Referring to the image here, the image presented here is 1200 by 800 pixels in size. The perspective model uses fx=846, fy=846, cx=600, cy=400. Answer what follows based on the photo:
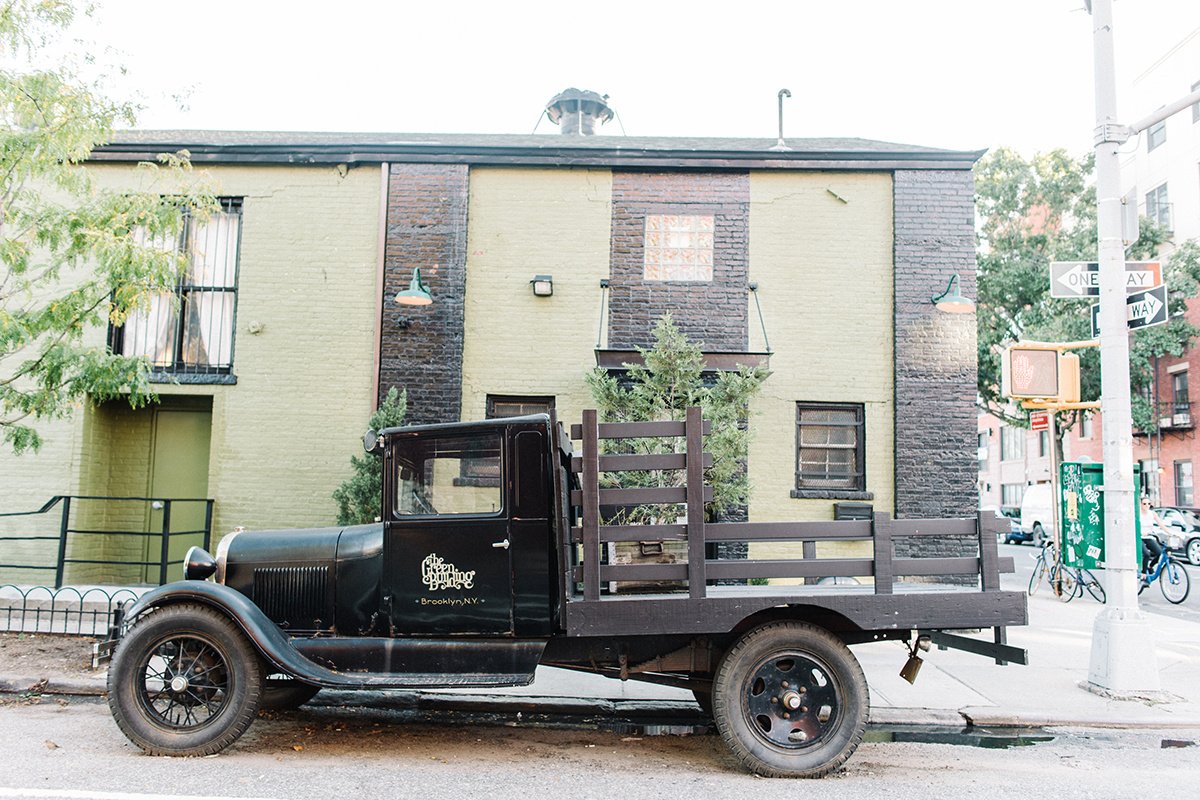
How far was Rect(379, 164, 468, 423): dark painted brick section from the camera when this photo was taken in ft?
33.2

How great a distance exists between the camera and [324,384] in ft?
33.5

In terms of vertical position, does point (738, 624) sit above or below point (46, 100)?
below

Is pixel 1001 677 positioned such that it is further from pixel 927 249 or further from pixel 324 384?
pixel 324 384

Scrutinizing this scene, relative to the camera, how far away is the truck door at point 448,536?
5.17 m

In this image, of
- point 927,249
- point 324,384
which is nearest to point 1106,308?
point 927,249

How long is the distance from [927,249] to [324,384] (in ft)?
24.5

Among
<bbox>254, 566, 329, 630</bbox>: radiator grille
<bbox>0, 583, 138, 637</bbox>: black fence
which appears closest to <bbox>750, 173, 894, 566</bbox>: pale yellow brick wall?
<bbox>254, 566, 329, 630</bbox>: radiator grille

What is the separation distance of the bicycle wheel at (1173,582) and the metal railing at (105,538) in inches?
554

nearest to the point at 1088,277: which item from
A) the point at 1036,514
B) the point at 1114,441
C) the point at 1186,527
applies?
the point at 1114,441

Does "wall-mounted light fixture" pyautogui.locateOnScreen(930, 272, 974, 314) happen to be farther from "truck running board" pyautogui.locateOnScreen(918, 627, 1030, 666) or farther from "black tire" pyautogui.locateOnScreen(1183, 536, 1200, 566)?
"black tire" pyautogui.locateOnScreen(1183, 536, 1200, 566)

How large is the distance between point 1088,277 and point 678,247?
4537 millimetres

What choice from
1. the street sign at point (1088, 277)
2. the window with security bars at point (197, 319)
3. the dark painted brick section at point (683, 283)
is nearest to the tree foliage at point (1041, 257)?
the dark painted brick section at point (683, 283)

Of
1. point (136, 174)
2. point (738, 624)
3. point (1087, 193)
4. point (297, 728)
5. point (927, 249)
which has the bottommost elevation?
point (297, 728)

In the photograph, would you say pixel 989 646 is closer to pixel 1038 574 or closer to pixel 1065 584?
pixel 1065 584
